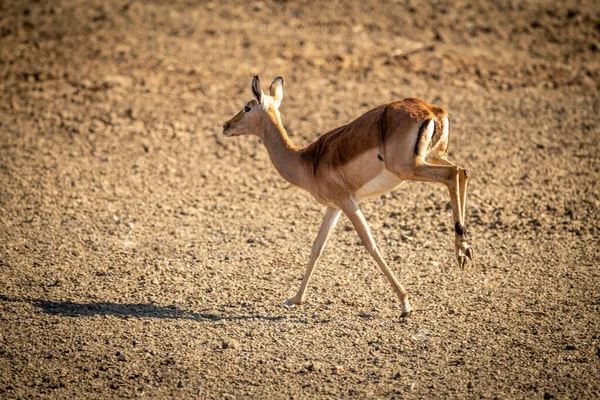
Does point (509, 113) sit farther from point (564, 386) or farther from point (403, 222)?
point (564, 386)

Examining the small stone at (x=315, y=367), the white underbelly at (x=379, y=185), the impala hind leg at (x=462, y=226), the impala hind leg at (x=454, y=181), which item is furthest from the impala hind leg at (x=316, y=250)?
the impala hind leg at (x=462, y=226)

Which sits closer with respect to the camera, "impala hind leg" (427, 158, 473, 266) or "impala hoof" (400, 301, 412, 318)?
"impala hind leg" (427, 158, 473, 266)

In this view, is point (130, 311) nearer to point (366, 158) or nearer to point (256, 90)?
point (256, 90)

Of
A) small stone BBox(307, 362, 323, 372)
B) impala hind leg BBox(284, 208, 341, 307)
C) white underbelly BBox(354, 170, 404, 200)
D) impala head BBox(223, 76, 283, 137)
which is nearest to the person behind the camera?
small stone BBox(307, 362, 323, 372)

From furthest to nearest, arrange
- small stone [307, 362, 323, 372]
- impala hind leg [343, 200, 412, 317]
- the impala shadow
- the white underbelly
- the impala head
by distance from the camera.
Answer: the impala head, the impala shadow, impala hind leg [343, 200, 412, 317], the white underbelly, small stone [307, 362, 323, 372]

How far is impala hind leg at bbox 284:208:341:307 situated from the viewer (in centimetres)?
726

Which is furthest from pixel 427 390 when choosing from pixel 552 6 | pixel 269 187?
pixel 552 6

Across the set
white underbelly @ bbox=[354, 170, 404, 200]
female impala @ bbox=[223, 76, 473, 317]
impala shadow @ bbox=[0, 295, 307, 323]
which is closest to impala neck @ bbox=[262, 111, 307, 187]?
female impala @ bbox=[223, 76, 473, 317]

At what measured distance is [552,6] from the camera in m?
16.3

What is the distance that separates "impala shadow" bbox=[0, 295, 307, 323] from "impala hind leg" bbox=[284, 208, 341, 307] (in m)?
0.25

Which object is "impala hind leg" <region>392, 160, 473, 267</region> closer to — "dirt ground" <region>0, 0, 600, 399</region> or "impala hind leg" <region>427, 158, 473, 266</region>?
"impala hind leg" <region>427, 158, 473, 266</region>

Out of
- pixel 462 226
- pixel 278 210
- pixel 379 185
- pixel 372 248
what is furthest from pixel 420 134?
pixel 278 210

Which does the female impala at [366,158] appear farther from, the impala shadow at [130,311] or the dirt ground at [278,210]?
the dirt ground at [278,210]

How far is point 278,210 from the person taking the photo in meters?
9.66
